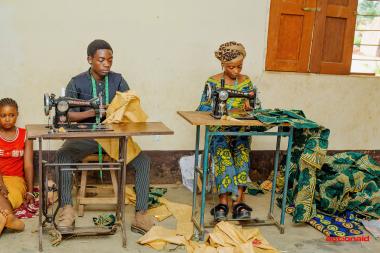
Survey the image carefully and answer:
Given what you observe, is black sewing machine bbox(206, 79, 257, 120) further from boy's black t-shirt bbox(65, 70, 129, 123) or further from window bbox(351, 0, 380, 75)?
window bbox(351, 0, 380, 75)

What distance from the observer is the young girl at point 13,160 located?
375 centimetres

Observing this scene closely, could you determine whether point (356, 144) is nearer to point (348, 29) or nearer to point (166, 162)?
point (348, 29)

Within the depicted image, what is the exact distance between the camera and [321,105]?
16.3 feet

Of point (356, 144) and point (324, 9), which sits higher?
point (324, 9)

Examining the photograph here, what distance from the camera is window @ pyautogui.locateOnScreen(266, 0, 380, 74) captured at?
4648 mm

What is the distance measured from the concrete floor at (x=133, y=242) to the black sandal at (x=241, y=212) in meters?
0.17

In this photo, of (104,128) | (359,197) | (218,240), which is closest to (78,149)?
(104,128)

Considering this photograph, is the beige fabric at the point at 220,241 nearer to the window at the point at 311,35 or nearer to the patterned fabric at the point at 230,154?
the patterned fabric at the point at 230,154

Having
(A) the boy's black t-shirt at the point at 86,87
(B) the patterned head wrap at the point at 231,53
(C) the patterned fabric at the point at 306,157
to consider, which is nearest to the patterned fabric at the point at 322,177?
(C) the patterned fabric at the point at 306,157

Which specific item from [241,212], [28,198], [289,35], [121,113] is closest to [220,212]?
[241,212]

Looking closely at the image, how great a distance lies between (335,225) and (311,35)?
199cm

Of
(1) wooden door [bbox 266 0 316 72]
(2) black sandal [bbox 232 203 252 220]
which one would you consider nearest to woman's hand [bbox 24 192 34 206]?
(2) black sandal [bbox 232 203 252 220]

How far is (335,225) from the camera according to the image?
379cm

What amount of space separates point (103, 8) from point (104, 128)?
1564 millimetres
